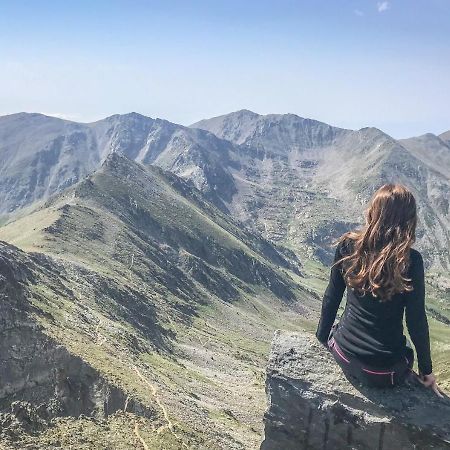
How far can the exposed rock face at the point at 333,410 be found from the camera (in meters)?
12.9

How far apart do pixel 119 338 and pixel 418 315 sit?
2274 inches

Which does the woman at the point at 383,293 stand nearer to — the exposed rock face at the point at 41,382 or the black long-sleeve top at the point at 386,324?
the black long-sleeve top at the point at 386,324

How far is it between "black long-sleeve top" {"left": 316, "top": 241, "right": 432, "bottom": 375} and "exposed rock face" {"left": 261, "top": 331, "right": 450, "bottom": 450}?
1070mm

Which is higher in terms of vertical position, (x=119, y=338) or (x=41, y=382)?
(x=41, y=382)

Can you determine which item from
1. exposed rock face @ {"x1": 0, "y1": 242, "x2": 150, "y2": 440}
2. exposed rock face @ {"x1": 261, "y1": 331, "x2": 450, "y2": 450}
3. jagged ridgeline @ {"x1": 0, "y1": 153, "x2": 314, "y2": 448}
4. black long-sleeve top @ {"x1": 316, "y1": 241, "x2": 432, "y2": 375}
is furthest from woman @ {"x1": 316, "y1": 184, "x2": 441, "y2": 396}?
exposed rock face @ {"x1": 0, "y1": 242, "x2": 150, "y2": 440}

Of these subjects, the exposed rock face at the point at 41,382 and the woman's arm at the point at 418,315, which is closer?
the woman's arm at the point at 418,315

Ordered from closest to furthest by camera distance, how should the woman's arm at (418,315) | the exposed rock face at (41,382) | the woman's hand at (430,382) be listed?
the woman's arm at (418,315) < the woman's hand at (430,382) < the exposed rock face at (41,382)

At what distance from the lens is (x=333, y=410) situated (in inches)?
538

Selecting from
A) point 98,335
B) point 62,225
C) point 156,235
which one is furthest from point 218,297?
point 98,335

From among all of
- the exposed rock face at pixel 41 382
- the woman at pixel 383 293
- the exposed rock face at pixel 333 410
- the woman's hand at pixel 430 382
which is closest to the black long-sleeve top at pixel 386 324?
the woman at pixel 383 293

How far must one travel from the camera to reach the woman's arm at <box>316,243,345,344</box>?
1309 centimetres

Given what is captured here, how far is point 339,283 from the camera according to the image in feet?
43.2

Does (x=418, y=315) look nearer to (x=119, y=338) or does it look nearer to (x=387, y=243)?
(x=387, y=243)

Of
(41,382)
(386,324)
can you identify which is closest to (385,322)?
(386,324)
